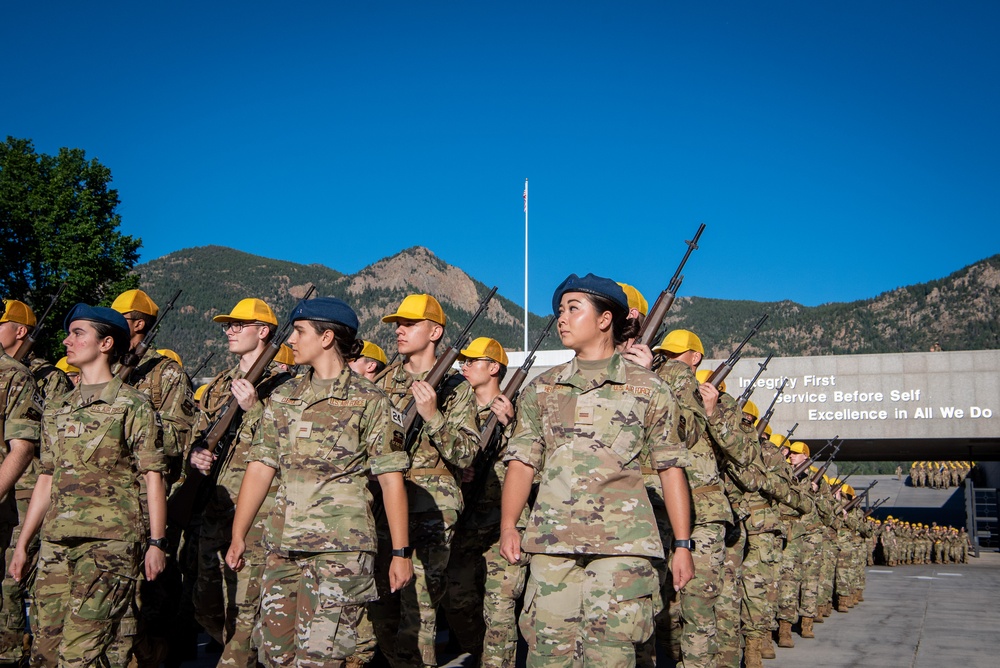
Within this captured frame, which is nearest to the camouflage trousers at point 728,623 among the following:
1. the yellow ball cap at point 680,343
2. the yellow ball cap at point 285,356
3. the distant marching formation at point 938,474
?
the yellow ball cap at point 680,343

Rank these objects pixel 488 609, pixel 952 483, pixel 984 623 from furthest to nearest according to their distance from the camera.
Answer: pixel 952 483, pixel 984 623, pixel 488 609

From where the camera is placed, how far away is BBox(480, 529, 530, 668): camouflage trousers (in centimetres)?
632

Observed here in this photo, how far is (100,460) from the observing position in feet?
15.8

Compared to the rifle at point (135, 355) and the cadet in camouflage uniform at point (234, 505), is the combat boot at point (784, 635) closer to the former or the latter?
the cadet in camouflage uniform at point (234, 505)

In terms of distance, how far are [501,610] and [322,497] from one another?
8.70ft

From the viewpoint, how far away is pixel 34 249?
29703 mm

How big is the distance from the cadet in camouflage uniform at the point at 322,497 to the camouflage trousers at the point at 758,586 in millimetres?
4816

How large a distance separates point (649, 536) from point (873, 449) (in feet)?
92.4

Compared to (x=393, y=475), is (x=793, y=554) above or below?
below

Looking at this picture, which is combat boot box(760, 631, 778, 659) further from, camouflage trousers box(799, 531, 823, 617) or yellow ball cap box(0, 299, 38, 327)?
yellow ball cap box(0, 299, 38, 327)

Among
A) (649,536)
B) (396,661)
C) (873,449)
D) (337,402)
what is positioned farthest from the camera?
(873,449)

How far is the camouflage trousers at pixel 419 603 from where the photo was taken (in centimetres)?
570

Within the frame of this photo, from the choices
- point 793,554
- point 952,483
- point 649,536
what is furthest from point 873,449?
point 952,483

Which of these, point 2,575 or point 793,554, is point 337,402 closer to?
point 2,575
